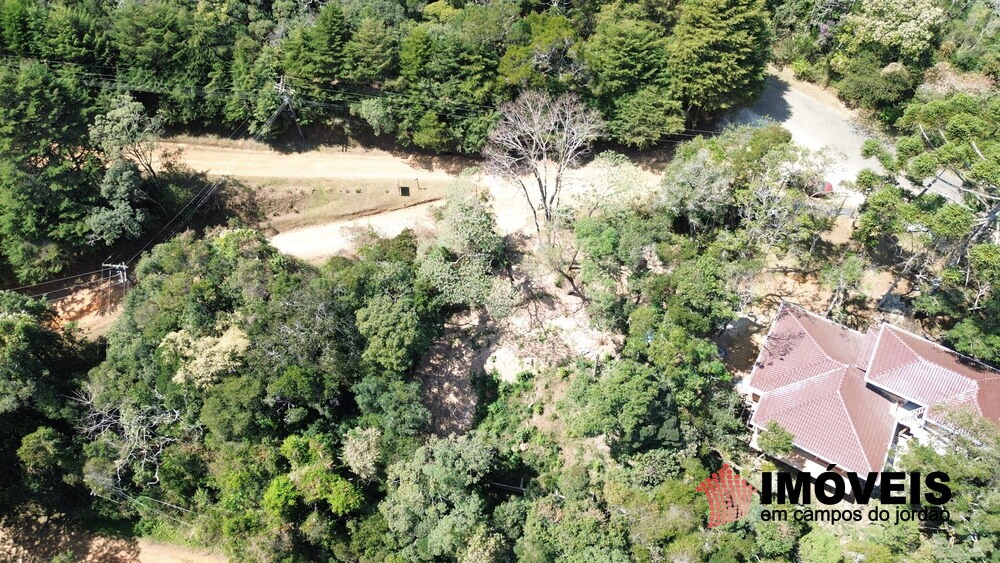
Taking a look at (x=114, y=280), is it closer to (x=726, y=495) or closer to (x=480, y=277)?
(x=480, y=277)

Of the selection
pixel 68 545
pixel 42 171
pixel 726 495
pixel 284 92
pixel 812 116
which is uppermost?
pixel 284 92

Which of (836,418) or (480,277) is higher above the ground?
(480,277)

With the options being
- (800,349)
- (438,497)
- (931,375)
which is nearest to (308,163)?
(438,497)

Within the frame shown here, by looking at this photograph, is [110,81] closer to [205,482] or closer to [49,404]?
[49,404]

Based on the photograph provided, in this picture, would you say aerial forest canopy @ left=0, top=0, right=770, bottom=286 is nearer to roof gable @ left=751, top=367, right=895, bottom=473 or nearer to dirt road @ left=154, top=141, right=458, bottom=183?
dirt road @ left=154, top=141, right=458, bottom=183

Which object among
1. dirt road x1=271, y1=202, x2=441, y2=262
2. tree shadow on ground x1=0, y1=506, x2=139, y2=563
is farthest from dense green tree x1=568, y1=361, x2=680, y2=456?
tree shadow on ground x1=0, y1=506, x2=139, y2=563

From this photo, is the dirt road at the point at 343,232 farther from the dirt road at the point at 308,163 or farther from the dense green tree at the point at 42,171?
the dense green tree at the point at 42,171
